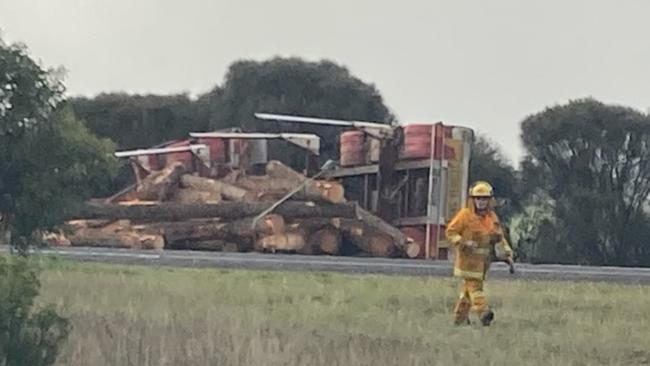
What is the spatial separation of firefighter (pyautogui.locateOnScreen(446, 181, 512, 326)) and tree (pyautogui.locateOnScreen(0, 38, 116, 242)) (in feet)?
13.2

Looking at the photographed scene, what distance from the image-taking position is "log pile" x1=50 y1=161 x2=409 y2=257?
131 ft

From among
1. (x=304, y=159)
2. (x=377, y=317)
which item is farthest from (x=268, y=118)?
(x=377, y=317)

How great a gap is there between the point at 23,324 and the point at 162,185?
30.7 meters

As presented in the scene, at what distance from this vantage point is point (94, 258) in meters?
30.5

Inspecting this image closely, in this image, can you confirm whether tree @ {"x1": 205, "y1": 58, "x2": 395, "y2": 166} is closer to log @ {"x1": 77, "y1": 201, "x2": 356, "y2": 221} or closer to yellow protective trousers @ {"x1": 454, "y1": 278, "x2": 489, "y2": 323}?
log @ {"x1": 77, "y1": 201, "x2": 356, "y2": 221}

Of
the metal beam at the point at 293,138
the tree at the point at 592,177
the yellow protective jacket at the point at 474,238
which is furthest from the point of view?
the tree at the point at 592,177

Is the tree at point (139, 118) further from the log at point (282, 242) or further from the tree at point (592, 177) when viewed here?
the log at point (282, 242)

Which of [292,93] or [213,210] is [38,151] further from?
[292,93]

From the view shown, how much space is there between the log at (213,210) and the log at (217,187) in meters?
0.57

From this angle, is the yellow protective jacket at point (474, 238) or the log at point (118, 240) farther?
the log at point (118, 240)

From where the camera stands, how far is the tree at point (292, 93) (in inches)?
2261

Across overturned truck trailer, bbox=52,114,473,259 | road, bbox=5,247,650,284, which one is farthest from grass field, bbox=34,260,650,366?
overturned truck trailer, bbox=52,114,473,259

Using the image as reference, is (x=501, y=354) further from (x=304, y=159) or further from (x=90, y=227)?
(x=304, y=159)

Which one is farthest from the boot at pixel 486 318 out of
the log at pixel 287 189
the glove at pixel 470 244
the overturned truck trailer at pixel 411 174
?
the log at pixel 287 189
